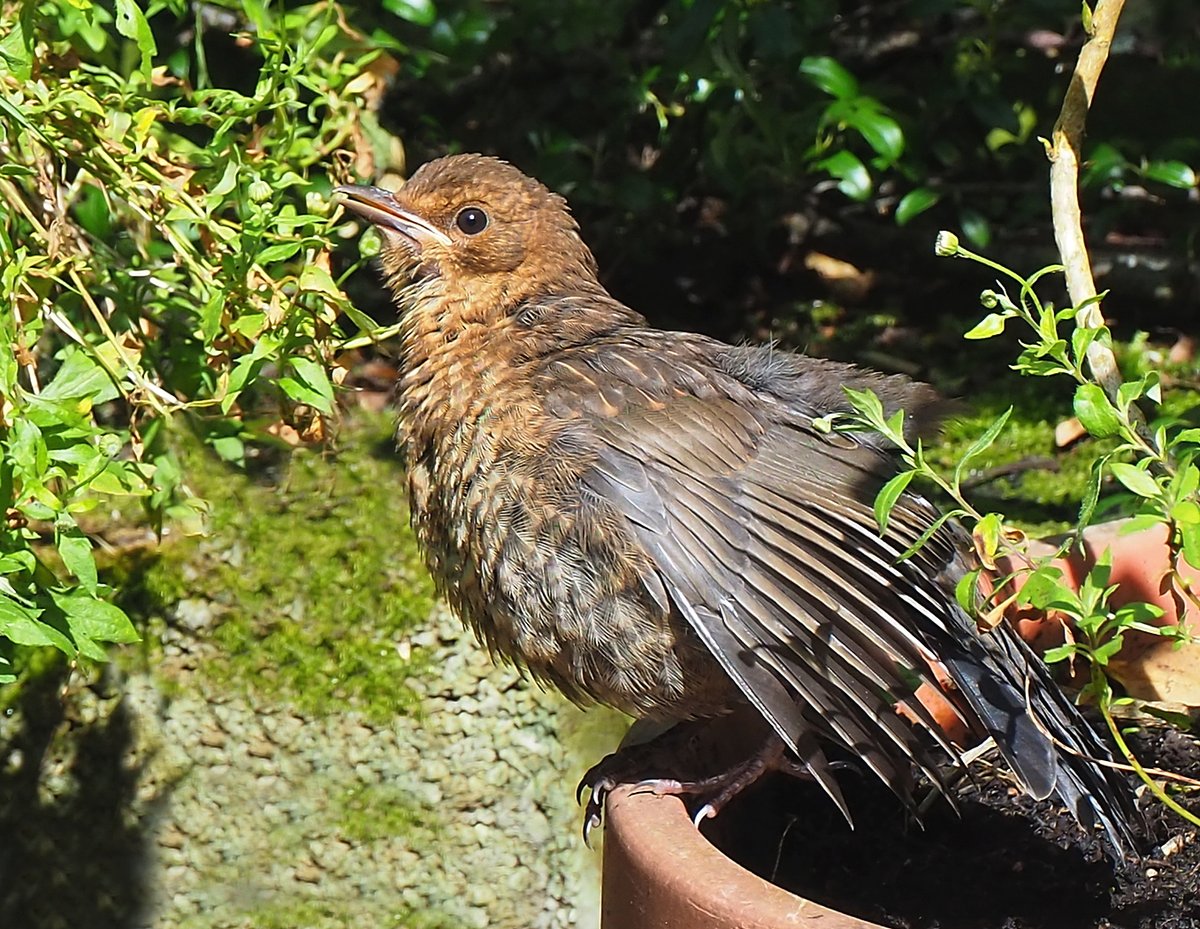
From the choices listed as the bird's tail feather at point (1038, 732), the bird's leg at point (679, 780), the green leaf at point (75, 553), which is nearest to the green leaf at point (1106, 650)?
the bird's tail feather at point (1038, 732)

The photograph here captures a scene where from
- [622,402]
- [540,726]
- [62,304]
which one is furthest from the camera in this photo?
[540,726]

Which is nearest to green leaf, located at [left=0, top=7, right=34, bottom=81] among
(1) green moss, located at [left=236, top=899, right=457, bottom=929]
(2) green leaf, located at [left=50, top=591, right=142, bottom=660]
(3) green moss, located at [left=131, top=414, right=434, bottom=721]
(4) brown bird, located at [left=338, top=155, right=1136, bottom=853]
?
(4) brown bird, located at [left=338, top=155, right=1136, bottom=853]

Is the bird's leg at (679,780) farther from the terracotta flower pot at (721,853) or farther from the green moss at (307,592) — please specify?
the green moss at (307,592)

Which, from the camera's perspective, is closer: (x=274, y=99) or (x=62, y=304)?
(x=274, y=99)

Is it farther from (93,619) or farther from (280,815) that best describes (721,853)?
(280,815)

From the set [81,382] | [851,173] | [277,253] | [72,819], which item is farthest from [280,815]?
[851,173]

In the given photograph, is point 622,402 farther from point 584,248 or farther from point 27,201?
point 27,201

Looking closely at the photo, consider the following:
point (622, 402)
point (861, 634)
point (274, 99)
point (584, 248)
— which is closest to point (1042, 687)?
point (861, 634)
